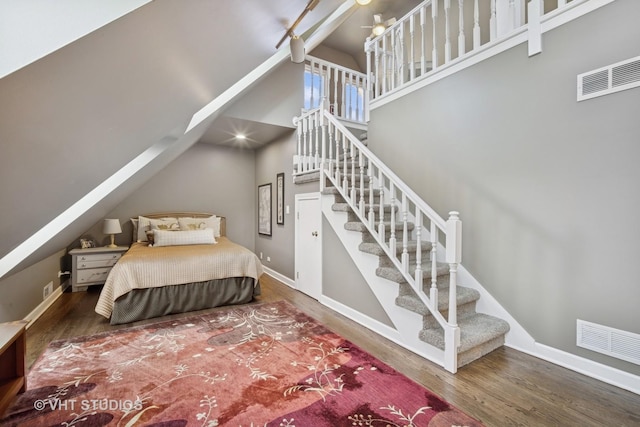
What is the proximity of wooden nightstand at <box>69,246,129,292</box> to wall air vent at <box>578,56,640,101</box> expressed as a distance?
18.1 ft

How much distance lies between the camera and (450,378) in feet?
6.38

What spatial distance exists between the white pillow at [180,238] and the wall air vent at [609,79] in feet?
14.3

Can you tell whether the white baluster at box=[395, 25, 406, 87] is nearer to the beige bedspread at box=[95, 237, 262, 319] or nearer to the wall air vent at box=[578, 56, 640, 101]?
the wall air vent at box=[578, 56, 640, 101]

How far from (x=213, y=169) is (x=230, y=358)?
13.6ft

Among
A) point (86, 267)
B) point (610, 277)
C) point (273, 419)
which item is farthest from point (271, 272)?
point (610, 277)

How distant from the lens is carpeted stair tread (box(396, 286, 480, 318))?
2.25 m

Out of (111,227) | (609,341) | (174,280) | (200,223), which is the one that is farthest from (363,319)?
(111,227)

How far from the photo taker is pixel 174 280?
3123 millimetres

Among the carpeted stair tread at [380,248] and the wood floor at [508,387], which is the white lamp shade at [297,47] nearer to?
the carpeted stair tread at [380,248]

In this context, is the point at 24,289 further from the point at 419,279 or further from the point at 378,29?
the point at 378,29

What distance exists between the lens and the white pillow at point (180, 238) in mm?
3984

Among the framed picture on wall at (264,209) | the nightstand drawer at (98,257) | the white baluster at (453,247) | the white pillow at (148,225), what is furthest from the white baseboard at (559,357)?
the nightstand drawer at (98,257)

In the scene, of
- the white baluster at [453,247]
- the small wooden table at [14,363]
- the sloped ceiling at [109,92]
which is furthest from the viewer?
the white baluster at [453,247]

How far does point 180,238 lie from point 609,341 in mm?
4540
